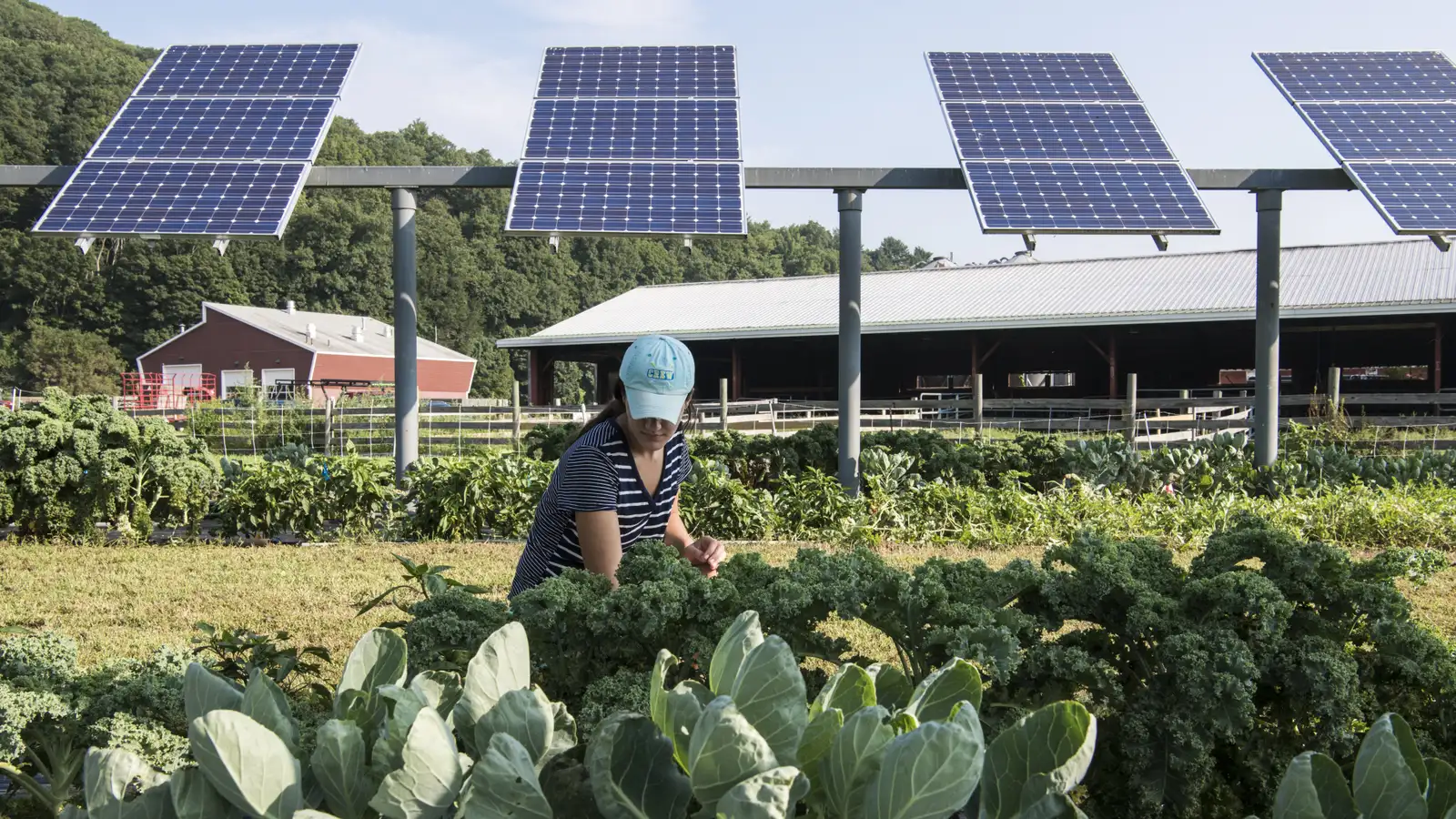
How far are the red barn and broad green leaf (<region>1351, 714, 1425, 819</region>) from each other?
140 ft

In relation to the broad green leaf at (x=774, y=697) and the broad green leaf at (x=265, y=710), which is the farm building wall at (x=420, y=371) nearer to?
the broad green leaf at (x=265, y=710)

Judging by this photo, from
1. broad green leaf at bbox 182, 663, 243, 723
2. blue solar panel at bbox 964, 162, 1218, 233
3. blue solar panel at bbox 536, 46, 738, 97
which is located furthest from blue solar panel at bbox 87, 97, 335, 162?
broad green leaf at bbox 182, 663, 243, 723

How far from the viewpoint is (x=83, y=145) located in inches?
2335

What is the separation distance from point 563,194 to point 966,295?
759 inches

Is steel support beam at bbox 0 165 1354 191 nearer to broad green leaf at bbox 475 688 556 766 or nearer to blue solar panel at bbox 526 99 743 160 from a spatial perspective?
blue solar panel at bbox 526 99 743 160

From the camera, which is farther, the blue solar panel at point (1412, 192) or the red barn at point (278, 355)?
the red barn at point (278, 355)

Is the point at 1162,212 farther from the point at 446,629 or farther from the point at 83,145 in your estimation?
the point at 83,145

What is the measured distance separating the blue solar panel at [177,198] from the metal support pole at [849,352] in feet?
15.4

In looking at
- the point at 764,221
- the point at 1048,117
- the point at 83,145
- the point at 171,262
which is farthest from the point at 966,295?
the point at 764,221

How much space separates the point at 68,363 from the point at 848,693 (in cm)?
5818

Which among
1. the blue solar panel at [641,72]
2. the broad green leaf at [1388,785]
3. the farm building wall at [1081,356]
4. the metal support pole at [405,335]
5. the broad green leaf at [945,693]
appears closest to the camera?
the broad green leaf at [1388,785]

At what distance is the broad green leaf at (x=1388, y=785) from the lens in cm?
127

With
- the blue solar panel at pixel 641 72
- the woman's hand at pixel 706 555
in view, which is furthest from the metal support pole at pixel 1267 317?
the woman's hand at pixel 706 555

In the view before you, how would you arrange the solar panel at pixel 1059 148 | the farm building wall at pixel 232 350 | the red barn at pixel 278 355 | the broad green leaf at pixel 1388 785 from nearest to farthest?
the broad green leaf at pixel 1388 785 < the solar panel at pixel 1059 148 < the red barn at pixel 278 355 < the farm building wall at pixel 232 350
